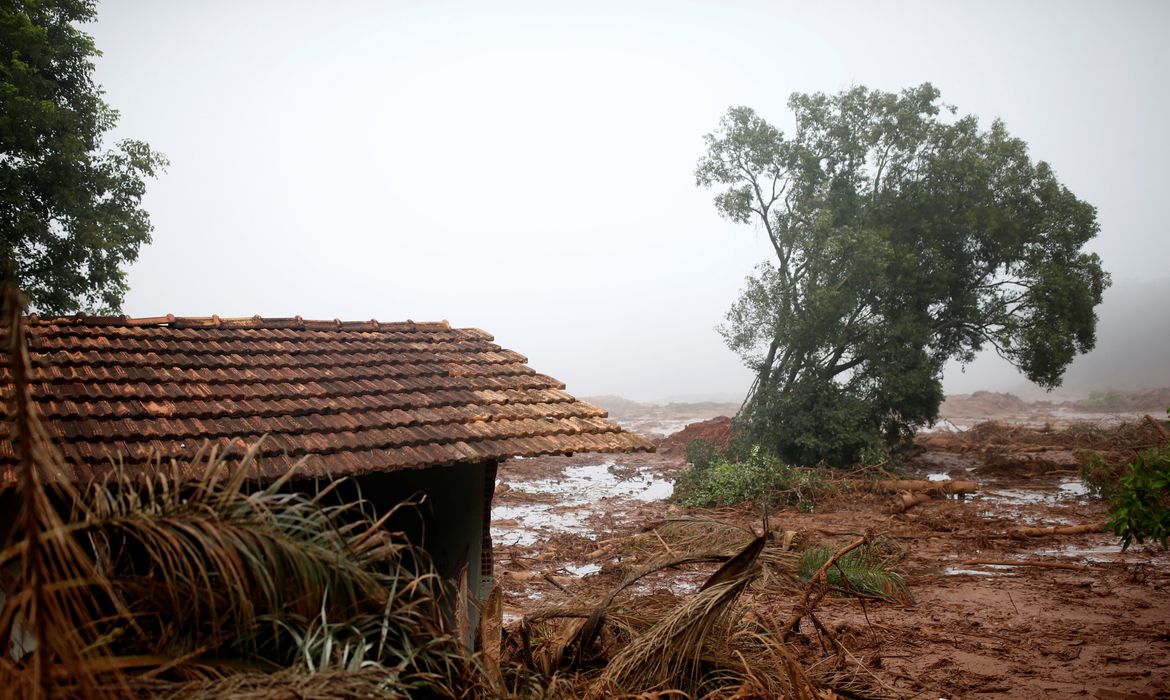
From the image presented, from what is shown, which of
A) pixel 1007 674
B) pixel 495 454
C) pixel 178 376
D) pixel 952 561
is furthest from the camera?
pixel 952 561

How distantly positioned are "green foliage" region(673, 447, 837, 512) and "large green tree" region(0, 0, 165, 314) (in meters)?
16.4

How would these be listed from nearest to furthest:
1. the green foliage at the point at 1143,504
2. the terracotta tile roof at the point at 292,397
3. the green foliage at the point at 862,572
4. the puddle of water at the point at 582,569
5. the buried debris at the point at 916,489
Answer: the terracotta tile roof at the point at 292,397, the green foliage at the point at 1143,504, the green foliage at the point at 862,572, the puddle of water at the point at 582,569, the buried debris at the point at 916,489

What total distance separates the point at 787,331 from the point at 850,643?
1586cm

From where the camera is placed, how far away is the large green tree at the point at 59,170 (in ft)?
54.6

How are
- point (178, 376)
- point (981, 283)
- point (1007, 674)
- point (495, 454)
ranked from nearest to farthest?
point (495, 454) → point (178, 376) → point (1007, 674) → point (981, 283)

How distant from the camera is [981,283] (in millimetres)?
26047

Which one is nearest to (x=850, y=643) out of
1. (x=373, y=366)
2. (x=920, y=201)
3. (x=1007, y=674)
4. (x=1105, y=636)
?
(x=1007, y=674)

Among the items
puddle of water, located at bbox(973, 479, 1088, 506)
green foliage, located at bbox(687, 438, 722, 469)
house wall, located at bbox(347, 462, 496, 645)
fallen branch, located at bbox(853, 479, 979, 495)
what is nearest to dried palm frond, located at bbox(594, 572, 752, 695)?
house wall, located at bbox(347, 462, 496, 645)

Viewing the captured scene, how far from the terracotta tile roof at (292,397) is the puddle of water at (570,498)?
28.5 ft

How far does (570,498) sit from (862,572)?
12.2 m

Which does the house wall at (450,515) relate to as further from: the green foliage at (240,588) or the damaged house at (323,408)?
the green foliage at (240,588)

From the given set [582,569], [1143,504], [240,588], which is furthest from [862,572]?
[240,588]

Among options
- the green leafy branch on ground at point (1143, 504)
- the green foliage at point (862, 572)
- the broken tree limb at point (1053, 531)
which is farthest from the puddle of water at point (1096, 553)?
the green leafy branch on ground at point (1143, 504)

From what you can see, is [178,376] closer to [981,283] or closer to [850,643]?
[850,643]
